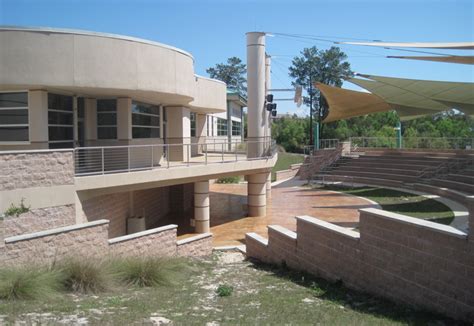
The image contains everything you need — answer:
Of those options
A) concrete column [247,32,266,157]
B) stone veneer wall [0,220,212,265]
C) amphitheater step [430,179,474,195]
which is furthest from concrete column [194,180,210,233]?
amphitheater step [430,179,474,195]

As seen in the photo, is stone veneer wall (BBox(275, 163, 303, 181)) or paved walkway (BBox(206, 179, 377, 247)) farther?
stone veneer wall (BBox(275, 163, 303, 181))

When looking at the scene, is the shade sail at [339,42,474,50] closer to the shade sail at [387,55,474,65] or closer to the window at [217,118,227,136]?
the shade sail at [387,55,474,65]

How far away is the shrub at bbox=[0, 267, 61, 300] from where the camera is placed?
297 inches

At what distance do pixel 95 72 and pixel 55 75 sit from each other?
3.96 ft

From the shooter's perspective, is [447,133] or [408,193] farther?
[447,133]

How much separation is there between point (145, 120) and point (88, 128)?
8.81 ft

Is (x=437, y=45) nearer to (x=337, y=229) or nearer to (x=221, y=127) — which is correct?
(x=337, y=229)

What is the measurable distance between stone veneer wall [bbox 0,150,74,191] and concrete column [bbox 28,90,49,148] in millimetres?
2942

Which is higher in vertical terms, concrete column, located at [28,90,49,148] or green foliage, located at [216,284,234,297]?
concrete column, located at [28,90,49,148]

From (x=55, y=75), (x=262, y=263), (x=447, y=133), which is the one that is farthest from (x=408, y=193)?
(x=447, y=133)

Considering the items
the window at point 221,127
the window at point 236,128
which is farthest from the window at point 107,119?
the window at point 236,128

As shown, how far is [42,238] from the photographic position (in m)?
10.3

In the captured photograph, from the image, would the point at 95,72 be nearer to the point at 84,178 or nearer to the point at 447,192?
the point at 84,178

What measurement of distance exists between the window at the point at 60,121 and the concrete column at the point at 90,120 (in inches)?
29.9
